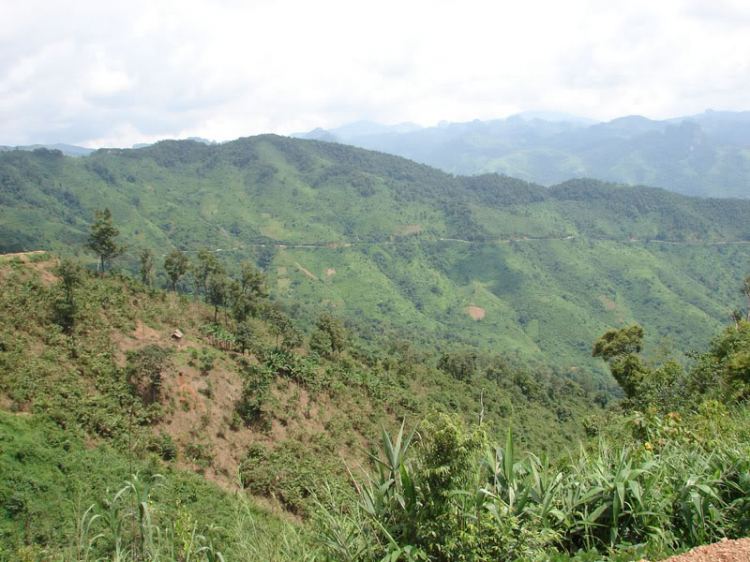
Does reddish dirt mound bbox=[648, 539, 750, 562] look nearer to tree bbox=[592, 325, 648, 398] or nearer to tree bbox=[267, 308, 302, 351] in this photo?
tree bbox=[267, 308, 302, 351]

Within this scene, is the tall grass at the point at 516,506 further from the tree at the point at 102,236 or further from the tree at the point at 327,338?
the tree at the point at 102,236


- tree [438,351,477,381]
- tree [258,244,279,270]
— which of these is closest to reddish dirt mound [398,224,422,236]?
tree [258,244,279,270]

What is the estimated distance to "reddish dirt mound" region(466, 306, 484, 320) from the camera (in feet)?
302

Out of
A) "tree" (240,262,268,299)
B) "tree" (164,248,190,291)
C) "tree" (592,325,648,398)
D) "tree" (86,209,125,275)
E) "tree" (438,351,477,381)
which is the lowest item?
"tree" (438,351,477,381)

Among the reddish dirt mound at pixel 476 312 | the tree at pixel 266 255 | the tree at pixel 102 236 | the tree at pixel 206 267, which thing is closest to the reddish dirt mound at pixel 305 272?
the tree at pixel 266 255

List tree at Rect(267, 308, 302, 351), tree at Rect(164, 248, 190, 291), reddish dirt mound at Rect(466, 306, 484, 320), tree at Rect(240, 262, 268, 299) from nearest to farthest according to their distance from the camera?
1. tree at Rect(267, 308, 302, 351)
2. tree at Rect(164, 248, 190, 291)
3. tree at Rect(240, 262, 268, 299)
4. reddish dirt mound at Rect(466, 306, 484, 320)

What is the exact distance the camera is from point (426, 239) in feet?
401

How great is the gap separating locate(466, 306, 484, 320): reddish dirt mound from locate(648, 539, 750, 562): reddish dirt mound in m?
89.5

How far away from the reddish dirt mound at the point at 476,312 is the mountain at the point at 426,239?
430mm

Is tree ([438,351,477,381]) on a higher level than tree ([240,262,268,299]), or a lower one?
lower

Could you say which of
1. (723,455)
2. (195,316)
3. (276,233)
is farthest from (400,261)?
(723,455)

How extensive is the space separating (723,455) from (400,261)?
105586 mm

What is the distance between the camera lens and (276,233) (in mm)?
113688

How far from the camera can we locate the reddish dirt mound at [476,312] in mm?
91938
